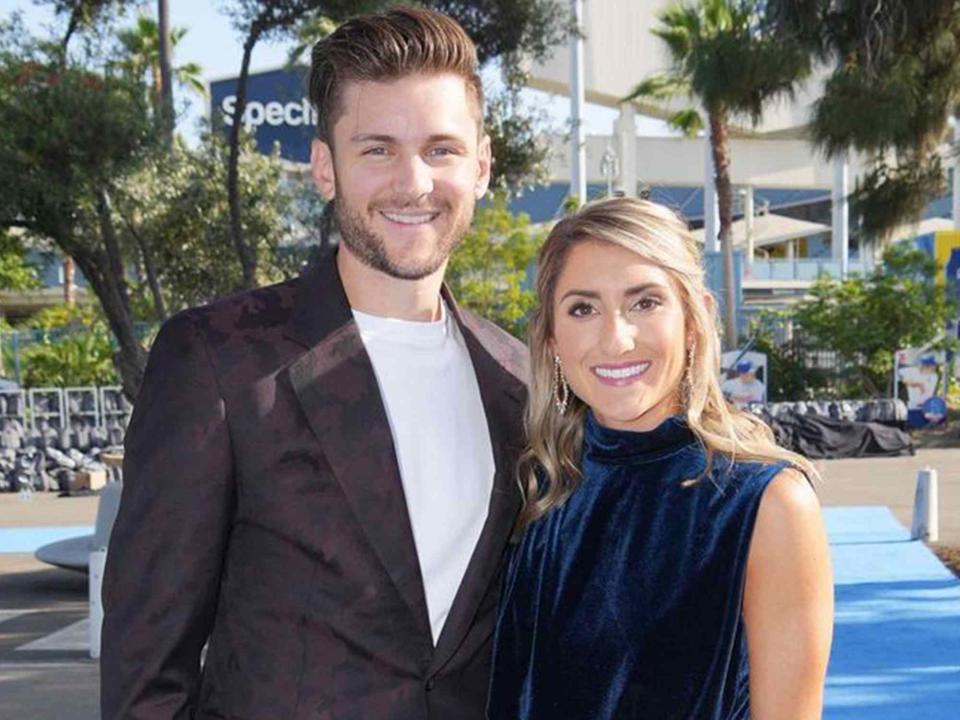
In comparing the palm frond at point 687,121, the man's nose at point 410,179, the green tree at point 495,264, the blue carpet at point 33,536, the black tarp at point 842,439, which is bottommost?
the blue carpet at point 33,536

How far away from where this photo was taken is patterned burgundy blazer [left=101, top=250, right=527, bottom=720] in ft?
6.57

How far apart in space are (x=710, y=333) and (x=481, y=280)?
22.7 m

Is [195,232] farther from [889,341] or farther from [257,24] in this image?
[889,341]

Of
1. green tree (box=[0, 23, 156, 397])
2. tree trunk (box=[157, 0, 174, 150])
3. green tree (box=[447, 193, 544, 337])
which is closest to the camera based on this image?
green tree (box=[0, 23, 156, 397])

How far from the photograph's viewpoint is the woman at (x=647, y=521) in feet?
6.91

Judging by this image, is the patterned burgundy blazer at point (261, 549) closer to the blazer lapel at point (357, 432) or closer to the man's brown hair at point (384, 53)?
the blazer lapel at point (357, 432)

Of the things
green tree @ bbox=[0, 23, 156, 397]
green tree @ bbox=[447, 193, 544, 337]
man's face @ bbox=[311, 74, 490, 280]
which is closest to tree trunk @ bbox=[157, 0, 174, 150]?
green tree @ bbox=[0, 23, 156, 397]

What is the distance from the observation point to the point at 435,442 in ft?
7.31

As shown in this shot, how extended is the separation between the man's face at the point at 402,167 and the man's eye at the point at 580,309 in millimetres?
256

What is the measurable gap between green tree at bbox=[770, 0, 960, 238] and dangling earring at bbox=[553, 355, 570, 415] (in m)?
7.57

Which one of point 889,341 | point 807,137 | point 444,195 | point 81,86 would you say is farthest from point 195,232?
point 444,195

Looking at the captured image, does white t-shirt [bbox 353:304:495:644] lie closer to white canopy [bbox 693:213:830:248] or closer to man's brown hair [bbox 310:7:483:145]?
man's brown hair [bbox 310:7:483:145]

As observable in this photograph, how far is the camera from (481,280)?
82.1ft

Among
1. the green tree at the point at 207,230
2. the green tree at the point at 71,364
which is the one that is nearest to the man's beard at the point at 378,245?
the green tree at the point at 207,230
